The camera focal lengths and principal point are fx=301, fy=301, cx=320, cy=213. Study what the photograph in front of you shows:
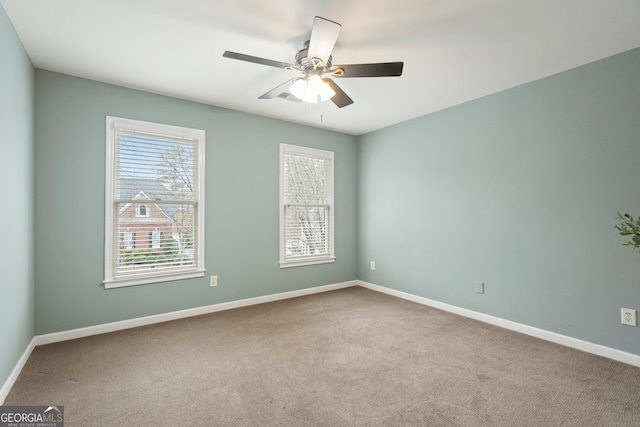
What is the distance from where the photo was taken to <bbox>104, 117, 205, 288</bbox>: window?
315 cm

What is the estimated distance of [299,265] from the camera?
4504 millimetres

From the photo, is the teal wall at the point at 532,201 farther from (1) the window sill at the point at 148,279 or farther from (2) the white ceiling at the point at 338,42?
(1) the window sill at the point at 148,279

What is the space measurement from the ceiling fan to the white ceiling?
0.68ft

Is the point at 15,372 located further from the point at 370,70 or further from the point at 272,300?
the point at 370,70

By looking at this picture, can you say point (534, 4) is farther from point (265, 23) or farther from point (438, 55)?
point (265, 23)

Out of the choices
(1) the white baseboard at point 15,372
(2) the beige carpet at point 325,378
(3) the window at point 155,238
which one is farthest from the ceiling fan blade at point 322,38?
(1) the white baseboard at point 15,372

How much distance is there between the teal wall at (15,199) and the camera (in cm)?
200

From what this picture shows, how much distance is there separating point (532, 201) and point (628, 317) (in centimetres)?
121

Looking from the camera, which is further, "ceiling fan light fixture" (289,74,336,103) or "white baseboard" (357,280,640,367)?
"white baseboard" (357,280,640,367)

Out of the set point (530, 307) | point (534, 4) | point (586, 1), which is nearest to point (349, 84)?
point (534, 4)

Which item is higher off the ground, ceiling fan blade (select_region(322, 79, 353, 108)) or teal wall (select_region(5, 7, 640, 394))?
ceiling fan blade (select_region(322, 79, 353, 108))

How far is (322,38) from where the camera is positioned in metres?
1.98

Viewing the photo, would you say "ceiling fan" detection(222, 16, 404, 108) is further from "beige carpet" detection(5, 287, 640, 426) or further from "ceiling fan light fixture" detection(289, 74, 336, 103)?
"beige carpet" detection(5, 287, 640, 426)

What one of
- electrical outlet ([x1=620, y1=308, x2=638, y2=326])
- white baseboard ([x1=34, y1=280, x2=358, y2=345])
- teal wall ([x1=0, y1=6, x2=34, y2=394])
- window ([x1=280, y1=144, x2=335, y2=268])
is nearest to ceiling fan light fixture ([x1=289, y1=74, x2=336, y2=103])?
window ([x1=280, y1=144, x2=335, y2=268])
